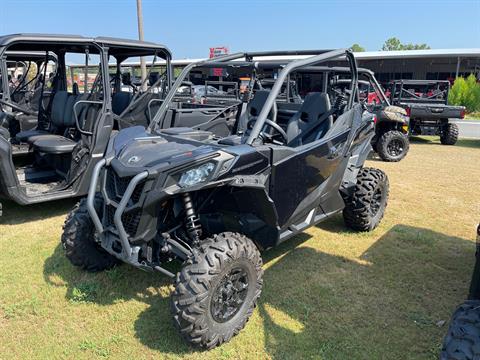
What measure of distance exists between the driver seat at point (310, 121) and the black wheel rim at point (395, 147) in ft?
18.0

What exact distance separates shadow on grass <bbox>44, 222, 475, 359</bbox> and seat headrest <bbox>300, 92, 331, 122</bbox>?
130 centimetres

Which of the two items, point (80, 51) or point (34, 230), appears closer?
point (34, 230)

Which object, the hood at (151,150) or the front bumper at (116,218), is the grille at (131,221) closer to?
the front bumper at (116,218)

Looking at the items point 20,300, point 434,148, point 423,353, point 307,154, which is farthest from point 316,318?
point 434,148

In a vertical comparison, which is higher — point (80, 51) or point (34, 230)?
point (80, 51)

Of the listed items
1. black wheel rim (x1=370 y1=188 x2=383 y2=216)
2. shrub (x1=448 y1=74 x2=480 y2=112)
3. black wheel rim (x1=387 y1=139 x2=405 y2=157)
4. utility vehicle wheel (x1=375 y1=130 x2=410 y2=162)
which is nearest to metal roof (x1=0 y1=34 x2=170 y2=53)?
black wheel rim (x1=370 y1=188 x2=383 y2=216)

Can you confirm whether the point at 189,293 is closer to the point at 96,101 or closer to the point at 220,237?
the point at 220,237

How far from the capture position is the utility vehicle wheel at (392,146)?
8.99 meters

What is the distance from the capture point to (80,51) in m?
5.33

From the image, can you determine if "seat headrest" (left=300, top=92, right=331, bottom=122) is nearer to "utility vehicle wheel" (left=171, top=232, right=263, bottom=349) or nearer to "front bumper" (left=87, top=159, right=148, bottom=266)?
"utility vehicle wheel" (left=171, top=232, right=263, bottom=349)

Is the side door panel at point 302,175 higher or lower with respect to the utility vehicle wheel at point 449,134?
higher

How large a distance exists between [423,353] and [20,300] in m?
2.91

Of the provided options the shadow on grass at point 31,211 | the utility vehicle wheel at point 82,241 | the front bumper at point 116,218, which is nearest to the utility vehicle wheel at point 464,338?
the front bumper at point 116,218

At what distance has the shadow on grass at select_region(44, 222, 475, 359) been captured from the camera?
9.12ft
